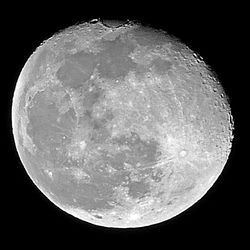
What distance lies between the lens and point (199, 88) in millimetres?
5445

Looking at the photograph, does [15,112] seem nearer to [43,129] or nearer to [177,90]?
[43,129]

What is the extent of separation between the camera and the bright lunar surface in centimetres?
520

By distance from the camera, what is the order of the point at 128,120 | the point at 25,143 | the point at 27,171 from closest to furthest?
the point at 128,120, the point at 25,143, the point at 27,171

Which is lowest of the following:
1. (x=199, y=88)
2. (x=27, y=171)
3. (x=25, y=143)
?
(x=27, y=171)

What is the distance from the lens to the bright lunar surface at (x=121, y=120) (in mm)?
5199

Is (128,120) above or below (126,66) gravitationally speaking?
below

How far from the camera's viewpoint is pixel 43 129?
17.8 feet

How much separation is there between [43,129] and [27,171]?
842mm

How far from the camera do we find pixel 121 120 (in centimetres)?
517

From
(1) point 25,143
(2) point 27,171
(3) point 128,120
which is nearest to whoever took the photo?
(3) point 128,120

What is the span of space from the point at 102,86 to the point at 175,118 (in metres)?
0.73

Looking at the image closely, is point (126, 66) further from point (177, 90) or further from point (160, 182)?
point (160, 182)

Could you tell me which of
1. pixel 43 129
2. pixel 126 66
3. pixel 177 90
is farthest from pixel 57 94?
pixel 177 90

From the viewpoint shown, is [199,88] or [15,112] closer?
[199,88]
